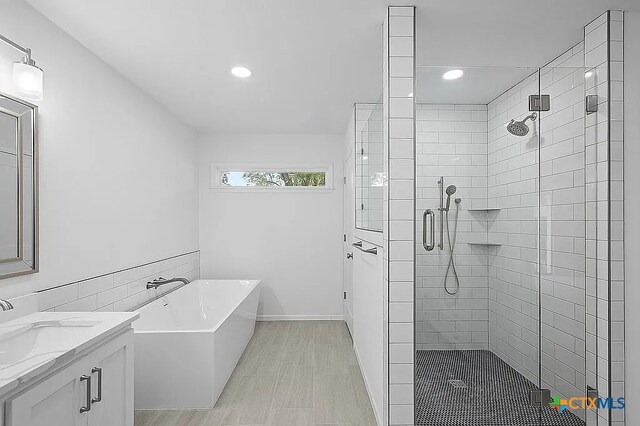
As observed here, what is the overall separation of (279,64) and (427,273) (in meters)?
1.85

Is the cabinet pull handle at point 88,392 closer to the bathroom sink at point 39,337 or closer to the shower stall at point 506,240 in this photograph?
the bathroom sink at point 39,337

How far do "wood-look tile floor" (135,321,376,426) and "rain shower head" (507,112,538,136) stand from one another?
200cm

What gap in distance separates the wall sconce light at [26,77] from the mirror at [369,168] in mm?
1899

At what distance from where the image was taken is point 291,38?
8.63 ft

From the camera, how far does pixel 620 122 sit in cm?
229

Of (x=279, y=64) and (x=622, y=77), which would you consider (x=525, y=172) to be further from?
(x=279, y=64)

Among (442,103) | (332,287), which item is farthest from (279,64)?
(332,287)

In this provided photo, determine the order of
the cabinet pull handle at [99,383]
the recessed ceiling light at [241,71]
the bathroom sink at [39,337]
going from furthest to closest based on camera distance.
Answer: the recessed ceiling light at [241,71]
the cabinet pull handle at [99,383]
the bathroom sink at [39,337]

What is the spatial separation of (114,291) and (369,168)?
86.4 inches

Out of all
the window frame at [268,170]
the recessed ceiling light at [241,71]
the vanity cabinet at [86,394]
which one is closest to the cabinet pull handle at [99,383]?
the vanity cabinet at [86,394]

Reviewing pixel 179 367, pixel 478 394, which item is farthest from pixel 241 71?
pixel 478 394

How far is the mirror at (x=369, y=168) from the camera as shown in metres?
2.79

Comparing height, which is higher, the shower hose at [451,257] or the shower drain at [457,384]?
the shower hose at [451,257]

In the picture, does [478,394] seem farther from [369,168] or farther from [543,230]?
[369,168]
